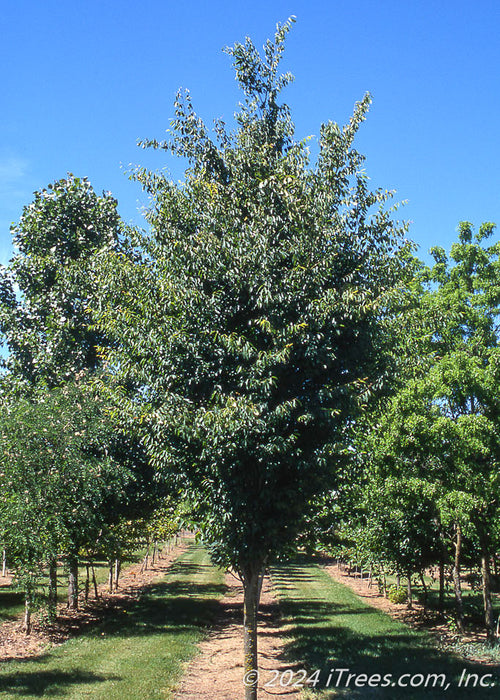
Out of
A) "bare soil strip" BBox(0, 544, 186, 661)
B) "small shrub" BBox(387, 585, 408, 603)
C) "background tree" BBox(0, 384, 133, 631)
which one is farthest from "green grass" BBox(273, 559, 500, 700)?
"background tree" BBox(0, 384, 133, 631)

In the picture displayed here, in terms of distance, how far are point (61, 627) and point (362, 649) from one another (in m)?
9.53

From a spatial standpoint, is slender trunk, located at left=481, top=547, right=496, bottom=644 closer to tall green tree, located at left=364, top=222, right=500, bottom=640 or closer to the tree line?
tall green tree, located at left=364, top=222, right=500, bottom=640

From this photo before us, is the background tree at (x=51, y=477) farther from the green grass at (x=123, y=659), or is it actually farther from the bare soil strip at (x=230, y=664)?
the bare soil strip at (x=230, y=664)

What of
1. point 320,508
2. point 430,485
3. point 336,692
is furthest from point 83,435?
point 430,485

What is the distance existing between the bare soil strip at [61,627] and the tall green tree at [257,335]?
792 cm

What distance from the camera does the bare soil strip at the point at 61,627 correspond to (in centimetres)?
1521

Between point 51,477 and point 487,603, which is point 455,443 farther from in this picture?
point 51,477

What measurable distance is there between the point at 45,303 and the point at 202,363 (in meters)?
15.0

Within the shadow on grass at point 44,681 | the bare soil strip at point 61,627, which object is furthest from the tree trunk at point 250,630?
the bare soil strip at point 61,627

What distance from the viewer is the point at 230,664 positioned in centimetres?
1466

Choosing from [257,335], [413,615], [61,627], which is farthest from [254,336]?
[413,615]

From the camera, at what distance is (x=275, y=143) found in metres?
11.8

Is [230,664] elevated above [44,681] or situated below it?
below

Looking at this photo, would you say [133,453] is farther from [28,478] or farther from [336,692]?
[336,692]
